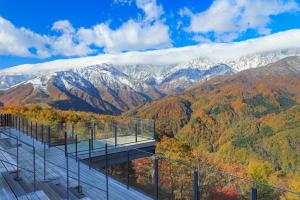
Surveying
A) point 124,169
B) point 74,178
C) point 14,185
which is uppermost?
point 14,185

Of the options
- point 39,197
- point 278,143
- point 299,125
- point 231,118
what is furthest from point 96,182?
point 231,118

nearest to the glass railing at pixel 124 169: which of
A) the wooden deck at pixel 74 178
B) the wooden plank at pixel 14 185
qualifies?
the wooden deck at pixel 74 178

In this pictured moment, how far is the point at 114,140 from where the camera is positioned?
17750 mm

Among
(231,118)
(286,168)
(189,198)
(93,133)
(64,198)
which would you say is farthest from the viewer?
(231,118)

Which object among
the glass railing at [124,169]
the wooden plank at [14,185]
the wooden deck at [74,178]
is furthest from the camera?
the wooden deck at [74,178]

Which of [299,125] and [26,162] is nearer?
[26,162]

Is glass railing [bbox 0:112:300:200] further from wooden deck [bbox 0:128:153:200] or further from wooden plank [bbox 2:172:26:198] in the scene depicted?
wooden plank [bbox 2:172:26:198]

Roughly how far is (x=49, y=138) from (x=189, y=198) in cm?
898

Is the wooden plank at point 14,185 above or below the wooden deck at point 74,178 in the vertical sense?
above

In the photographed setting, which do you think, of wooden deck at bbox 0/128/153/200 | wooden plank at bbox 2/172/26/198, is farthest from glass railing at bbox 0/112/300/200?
wooden plank at bbox 2/172/26/198

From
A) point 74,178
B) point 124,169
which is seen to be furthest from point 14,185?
point 124,169

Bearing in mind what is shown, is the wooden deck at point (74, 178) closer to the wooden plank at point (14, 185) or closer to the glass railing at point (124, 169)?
the glass railing at point (124, 169)

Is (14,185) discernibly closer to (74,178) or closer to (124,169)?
(74,178)

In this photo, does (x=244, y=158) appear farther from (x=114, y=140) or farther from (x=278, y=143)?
(x=114, y=140)
